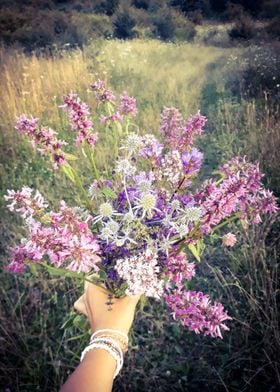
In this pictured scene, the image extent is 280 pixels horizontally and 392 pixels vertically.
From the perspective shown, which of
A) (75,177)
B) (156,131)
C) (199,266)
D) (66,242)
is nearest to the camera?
(66,242)

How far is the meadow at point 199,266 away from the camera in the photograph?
75.0 inches

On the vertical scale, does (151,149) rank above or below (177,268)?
above

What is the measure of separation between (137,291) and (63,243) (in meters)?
0.18

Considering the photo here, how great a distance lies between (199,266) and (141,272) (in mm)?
1763

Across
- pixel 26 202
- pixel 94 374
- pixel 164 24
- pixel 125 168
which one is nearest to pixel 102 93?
pixel 125 168

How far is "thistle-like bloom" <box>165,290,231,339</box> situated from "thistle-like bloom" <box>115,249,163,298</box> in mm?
123

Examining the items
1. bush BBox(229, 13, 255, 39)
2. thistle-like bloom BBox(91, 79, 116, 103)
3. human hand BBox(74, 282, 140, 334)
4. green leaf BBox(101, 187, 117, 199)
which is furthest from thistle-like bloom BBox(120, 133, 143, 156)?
bush BBox(229, 13, 255, 39)

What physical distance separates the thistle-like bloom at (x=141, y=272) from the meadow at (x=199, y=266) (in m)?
0.44

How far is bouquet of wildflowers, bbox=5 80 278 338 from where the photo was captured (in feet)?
2.85

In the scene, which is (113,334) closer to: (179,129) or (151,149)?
(151,149)

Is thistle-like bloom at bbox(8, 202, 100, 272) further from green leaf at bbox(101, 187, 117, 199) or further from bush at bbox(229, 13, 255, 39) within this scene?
bush at bbox(229, 13, 255, 39)

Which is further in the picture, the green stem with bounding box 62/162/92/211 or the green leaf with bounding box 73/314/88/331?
the green leaf with bounding box 73/314/88/331

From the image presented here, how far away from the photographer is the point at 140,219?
3.00 ft

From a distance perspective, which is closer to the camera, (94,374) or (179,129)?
(94,374)
